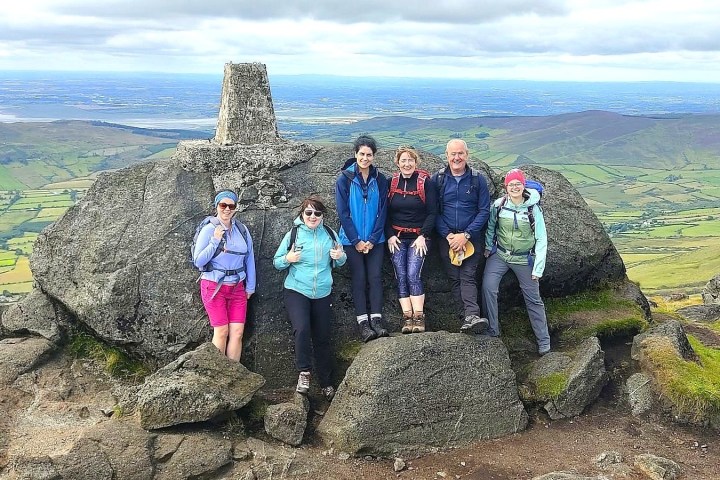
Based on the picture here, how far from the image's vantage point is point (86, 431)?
11.2 m

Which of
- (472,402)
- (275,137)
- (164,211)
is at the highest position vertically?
(275,137)

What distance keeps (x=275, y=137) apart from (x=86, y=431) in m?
9.10

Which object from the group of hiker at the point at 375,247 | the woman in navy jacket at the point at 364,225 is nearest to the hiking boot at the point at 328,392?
the group of hiker at the point at 375,247

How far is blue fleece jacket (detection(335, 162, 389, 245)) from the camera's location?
13141 millimetres

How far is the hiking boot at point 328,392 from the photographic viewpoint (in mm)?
13172

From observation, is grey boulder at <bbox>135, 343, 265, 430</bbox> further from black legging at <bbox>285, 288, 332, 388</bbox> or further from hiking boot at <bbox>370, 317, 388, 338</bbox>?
hiking boot at <bbox>370, 317, 388, 338</bbox>

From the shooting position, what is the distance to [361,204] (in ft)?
43.2

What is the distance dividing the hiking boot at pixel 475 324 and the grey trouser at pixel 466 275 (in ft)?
0.75

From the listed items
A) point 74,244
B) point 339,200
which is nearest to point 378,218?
point 339,200

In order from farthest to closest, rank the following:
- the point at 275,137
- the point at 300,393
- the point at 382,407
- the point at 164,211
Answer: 1. the point at 275,137
2. the point at 164,211
3. the point at 300,393
4. the point at 382,407

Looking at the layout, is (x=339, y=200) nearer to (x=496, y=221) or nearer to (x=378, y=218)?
(x=378, y=218)

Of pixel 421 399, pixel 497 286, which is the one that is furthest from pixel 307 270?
pixel 497 286

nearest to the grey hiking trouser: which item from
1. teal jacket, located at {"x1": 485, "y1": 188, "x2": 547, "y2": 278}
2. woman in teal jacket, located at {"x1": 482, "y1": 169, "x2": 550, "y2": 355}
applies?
woman in teal jacket, located at {"x1": 482, "y1": 169, "x2": 550, "y2": 355}

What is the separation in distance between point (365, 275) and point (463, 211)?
260 centimetres
